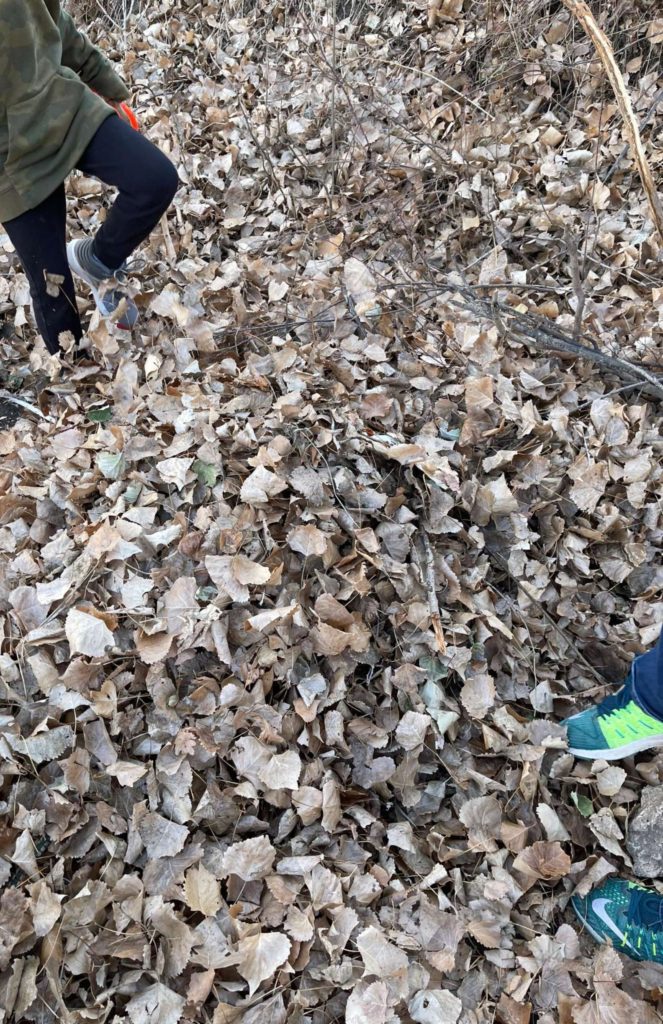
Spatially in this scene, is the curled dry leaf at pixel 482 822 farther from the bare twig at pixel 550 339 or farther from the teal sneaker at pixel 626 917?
the bare twig at pixel 550 339

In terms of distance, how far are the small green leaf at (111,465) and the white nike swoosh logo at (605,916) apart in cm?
170

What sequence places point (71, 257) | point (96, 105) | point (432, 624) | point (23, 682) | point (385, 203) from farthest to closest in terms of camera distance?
point (385, 203) < point (71, 257) < point (96, 105) < point (432, 624) < point (23, 682)

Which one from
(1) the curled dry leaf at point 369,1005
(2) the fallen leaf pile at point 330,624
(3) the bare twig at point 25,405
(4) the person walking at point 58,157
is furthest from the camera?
(3) the bare twig at point 25,405

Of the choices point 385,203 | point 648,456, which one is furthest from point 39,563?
point 385,203

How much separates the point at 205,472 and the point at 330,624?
0.59m

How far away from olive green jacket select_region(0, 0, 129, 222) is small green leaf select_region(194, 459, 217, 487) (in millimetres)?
966

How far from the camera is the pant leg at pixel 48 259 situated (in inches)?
84.0

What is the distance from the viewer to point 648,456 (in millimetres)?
2227

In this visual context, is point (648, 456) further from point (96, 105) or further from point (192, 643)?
point (96, 105)

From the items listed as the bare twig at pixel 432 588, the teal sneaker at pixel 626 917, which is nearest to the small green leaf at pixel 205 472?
the bare twig at pixel 432 588

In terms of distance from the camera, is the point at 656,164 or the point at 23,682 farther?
the point at 656,164

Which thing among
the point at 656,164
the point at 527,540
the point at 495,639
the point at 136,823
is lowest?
the point at 136,823

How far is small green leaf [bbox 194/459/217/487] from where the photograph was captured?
1966mm

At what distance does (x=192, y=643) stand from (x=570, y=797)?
3.50 ft
